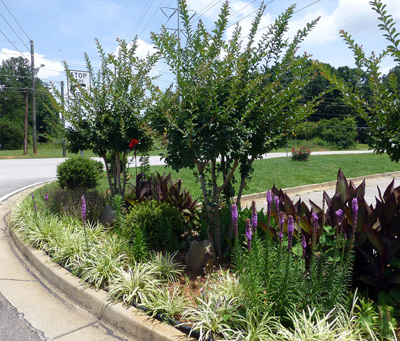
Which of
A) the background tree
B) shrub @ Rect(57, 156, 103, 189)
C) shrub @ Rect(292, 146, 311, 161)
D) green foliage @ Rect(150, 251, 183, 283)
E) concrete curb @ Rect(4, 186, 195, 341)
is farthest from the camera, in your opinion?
the background tree

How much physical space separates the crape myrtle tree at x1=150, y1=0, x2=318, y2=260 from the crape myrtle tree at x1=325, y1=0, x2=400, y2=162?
A: 0.85 meters

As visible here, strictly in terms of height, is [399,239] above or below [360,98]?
below

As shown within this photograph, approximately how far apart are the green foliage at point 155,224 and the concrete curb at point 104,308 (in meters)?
0.99

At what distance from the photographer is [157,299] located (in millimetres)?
3324

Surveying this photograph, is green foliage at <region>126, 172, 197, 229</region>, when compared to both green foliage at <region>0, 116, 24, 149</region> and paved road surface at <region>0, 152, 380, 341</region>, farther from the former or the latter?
green foliage at <region>0, 116, 24, 149</region>

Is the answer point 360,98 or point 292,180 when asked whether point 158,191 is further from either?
point 292,180

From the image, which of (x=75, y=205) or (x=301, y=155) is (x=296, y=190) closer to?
(x=75, y=205)

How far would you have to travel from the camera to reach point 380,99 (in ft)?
9.94

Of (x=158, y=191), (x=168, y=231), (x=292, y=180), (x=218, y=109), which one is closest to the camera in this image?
(x=218, y=109)

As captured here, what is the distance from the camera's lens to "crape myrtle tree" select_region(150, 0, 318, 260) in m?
3.84

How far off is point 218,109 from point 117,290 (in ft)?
7.22

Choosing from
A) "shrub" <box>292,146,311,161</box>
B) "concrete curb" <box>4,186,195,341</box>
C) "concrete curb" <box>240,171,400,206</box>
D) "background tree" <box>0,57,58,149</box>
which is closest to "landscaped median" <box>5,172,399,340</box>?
"concrete curb" <box>4,186,195,341</box>

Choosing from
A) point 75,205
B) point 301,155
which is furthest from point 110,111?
point 301,155

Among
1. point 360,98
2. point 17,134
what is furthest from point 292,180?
point 17,134
